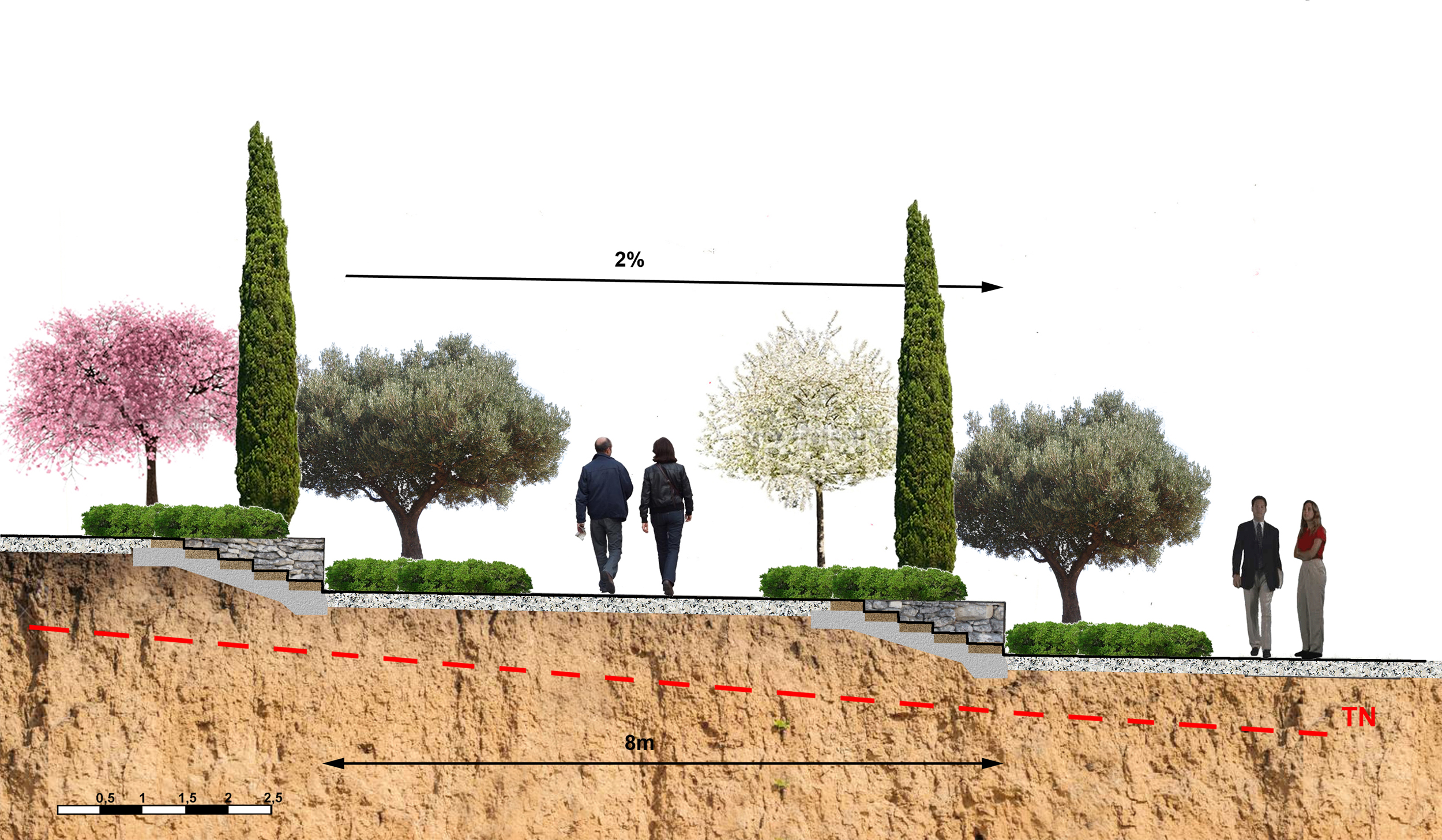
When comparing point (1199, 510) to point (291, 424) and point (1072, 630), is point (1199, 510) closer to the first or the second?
point (1072, 630)

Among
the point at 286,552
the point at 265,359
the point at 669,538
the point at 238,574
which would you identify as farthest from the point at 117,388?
the point at 669,538

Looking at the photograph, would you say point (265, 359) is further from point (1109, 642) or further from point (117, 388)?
point (1109, 642)

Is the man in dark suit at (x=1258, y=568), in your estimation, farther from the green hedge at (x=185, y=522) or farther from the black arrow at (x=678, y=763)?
the green hedge at (x=185, y=522)

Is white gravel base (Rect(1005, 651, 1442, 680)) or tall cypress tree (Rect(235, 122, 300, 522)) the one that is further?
tall cypress tree (Rect(235, 122, 300, 522))

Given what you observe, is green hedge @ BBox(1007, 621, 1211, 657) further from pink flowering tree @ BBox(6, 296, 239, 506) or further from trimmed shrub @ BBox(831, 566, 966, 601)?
pink flowering tree @ BBox(6, 296, 239, 506)

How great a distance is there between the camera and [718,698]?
21297 mm

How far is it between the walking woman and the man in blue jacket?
31cm

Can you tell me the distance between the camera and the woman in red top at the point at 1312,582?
72.5ft

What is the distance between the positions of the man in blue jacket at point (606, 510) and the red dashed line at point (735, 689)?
5.49 ft

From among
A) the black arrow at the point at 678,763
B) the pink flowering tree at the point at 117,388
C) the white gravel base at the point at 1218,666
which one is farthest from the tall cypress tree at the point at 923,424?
the pink flowering tree at the point at 117,388

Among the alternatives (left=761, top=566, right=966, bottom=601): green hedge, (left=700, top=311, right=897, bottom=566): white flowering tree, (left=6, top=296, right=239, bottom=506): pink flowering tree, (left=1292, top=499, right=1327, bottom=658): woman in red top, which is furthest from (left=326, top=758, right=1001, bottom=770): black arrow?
(left=6, top=296, right=239, bottom=506): pink flowering tree

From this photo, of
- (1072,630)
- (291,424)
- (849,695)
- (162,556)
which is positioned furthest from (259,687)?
(1072,630)

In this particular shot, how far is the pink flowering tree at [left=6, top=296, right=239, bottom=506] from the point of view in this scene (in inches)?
1054

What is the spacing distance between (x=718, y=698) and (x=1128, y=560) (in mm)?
12850
